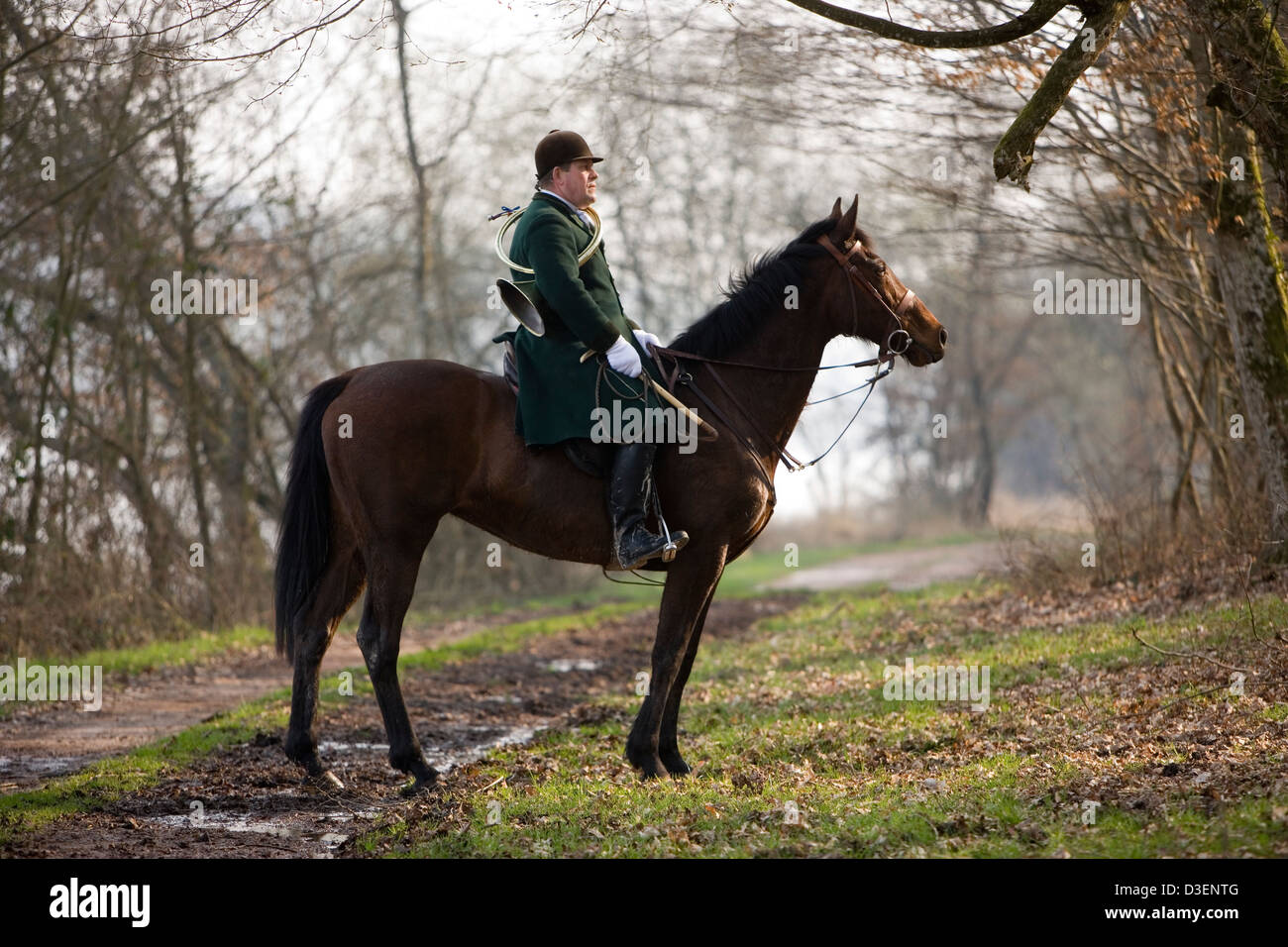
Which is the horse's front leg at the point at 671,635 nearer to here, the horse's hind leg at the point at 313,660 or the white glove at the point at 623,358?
the white glove at the point at 623,358

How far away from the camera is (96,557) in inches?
531

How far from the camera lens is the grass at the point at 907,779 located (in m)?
4.98

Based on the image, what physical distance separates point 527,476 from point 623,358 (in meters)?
0.88

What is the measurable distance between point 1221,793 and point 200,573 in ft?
42.5

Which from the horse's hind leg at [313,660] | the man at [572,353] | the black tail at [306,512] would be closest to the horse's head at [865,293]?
the man at [572,353]

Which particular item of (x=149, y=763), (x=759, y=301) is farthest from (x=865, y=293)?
(x=149, y=763)

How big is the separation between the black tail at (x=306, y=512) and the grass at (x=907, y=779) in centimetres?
162

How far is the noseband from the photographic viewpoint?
273 inches

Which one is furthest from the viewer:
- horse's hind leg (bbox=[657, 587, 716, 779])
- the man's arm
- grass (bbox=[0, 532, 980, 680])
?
grass (bbox=[0, 532, 980, 680])

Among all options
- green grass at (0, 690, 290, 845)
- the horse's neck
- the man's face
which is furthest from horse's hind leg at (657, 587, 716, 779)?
green grass at (0, 690, 290, 845)

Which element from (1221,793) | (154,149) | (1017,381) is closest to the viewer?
(1221,793)

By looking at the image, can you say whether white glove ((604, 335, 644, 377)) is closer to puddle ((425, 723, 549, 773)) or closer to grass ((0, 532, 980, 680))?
puddle ((425, 723, 549, 773))

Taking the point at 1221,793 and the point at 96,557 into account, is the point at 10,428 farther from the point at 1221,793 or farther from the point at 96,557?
the point at 1221,793
